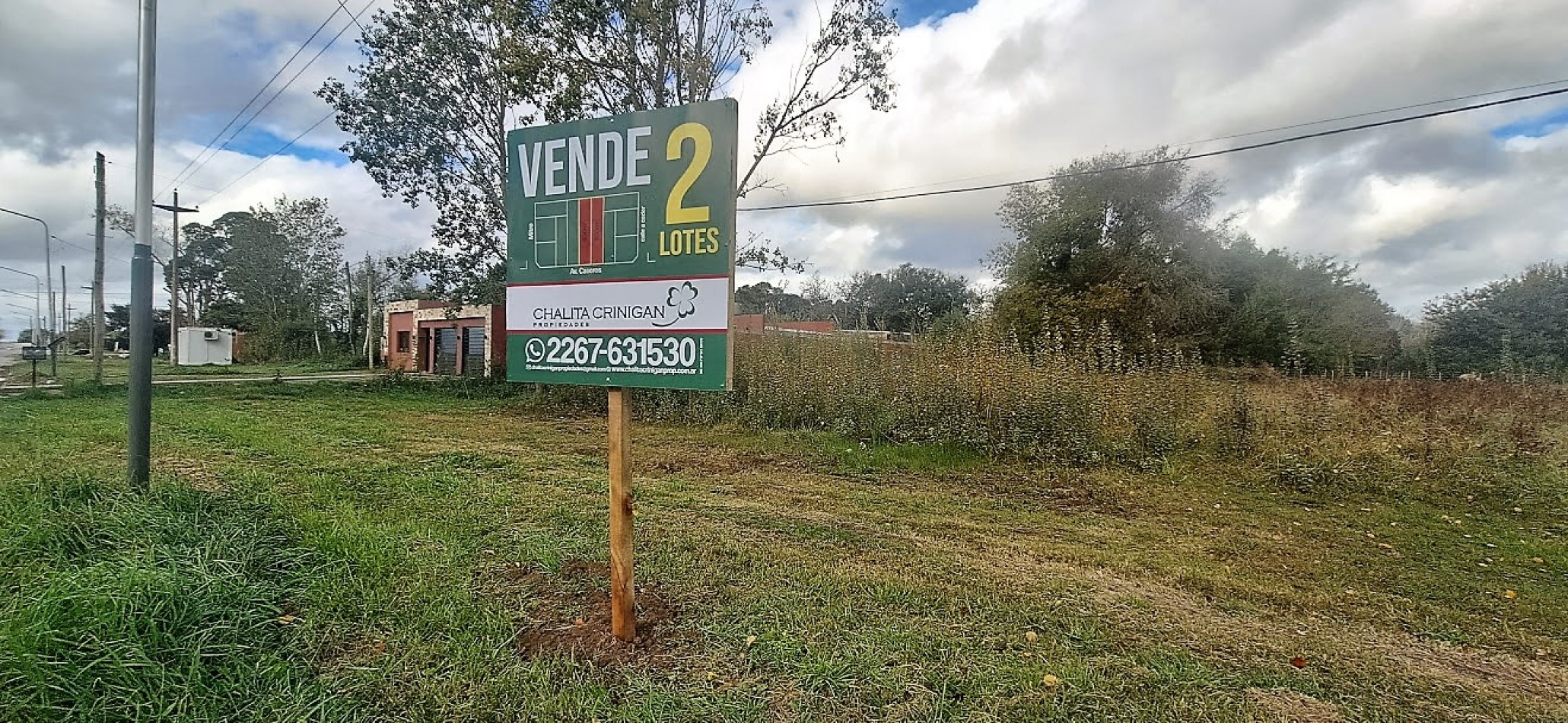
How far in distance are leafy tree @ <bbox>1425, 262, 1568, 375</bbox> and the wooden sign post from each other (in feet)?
67.0

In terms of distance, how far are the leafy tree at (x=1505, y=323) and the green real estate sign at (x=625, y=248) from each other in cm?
2041

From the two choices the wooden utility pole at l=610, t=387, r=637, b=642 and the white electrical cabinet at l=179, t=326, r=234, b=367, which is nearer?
the wooden utility pole at l=610, t=387, r=637, b=642

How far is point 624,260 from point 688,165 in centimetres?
40

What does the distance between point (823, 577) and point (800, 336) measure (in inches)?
242

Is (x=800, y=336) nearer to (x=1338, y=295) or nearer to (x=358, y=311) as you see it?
(x=1338, y=295)

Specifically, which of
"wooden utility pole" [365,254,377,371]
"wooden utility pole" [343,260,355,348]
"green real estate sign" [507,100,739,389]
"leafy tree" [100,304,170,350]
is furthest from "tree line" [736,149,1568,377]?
"leafy tree" [100,304,170,350]

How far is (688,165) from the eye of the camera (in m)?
2.24

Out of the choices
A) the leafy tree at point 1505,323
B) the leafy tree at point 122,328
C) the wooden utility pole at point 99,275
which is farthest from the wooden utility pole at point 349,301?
the leafy tree at point 1505,323

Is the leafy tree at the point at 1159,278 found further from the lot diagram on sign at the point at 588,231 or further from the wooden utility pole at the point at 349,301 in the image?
the wooden utility pole at the point at 349,301

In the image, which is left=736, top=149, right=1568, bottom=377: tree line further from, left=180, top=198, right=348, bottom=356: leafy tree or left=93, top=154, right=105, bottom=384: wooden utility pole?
left=180, top=198, right=348, bottom=356: leafy tree

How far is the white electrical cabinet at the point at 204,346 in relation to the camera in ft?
87.8

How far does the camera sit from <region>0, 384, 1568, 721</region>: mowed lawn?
1.97m

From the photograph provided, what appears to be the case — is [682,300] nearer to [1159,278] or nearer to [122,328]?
[1159,278]

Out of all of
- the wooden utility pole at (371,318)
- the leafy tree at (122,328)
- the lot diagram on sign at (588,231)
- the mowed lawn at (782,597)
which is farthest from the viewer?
the leafy tree at (122,328)
